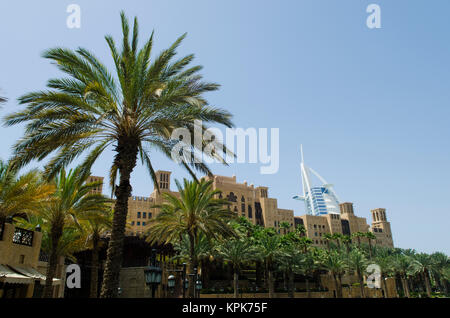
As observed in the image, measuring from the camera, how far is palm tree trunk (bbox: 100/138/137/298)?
37.5ft

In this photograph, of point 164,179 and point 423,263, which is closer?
point 423,263

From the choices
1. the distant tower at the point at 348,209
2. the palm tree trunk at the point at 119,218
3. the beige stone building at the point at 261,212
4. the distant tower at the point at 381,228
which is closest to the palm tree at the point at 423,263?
the beige stone building at the point at 261,212

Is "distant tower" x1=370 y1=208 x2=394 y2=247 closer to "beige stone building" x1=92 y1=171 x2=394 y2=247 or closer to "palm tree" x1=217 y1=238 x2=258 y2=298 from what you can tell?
"beige stone building" x1=92 y1=171 x2=394 y2=247

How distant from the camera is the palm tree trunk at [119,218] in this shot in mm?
11422

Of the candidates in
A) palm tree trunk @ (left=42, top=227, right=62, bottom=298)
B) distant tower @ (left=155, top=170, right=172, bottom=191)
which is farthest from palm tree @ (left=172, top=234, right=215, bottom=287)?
distant tower @ (left=155, top=170, right=172, bottom=191)

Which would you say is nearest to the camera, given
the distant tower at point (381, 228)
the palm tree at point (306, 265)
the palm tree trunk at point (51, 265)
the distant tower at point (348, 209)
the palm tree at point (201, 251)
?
the palm tree trunk at point (51, 265)

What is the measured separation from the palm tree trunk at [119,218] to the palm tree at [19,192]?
6.92 m

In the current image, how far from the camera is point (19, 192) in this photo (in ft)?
57.6

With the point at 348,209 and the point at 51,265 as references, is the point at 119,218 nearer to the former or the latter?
the point at 51,265

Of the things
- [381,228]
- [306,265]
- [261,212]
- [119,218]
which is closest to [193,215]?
[119,218]

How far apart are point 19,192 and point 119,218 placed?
8.59 m

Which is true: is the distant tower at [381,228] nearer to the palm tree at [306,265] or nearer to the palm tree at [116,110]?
the palm tree at [306,265]
